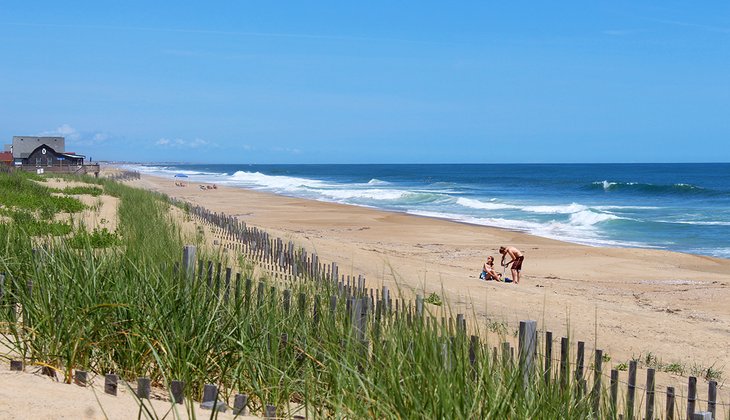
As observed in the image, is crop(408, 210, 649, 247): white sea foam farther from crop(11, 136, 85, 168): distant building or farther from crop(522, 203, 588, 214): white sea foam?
crop(11, 136, 85, 168): distant building

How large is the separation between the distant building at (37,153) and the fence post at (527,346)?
63.8 m

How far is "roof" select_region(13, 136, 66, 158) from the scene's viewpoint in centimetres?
6366

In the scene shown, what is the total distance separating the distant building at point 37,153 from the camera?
63.5m

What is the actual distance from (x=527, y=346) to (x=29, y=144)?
A: 66.9 m

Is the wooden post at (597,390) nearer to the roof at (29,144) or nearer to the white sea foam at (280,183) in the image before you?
the white sea foam at (280,183)

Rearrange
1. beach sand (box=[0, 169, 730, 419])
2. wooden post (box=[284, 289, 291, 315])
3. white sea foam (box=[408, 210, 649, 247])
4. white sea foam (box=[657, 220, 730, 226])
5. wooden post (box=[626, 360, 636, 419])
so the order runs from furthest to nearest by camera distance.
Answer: white sea foam (box=[657, 220, 730, 226]) < white sea foam (box=[408, 210, 649, 247]) < wooden post (box=[284, 289, 291, 315]) < beach sand (box=[0, 169, 730, 419]) < wooden post (box=[626, 360, 636, 419])

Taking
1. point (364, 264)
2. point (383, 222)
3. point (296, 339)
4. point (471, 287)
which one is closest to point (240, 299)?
point (296, 339)

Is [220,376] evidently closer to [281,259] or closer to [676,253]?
[281,259]

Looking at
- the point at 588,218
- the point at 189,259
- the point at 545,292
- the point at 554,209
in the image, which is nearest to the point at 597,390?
the point at 189,259

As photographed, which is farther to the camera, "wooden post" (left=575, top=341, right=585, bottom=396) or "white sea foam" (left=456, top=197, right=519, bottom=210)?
"white sea foam" (left=456, top=197, right=519, bottom=210)

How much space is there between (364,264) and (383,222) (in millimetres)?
15644

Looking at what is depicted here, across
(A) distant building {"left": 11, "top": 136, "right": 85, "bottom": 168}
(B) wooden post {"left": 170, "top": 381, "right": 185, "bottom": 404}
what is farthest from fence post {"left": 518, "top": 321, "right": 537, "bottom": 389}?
(A) distant building {"left": 11, "top": 136, "right": 85, "bottom": 168}

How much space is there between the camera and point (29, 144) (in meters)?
65.1

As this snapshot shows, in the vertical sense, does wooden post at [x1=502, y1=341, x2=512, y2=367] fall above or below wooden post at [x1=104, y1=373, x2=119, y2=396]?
above
